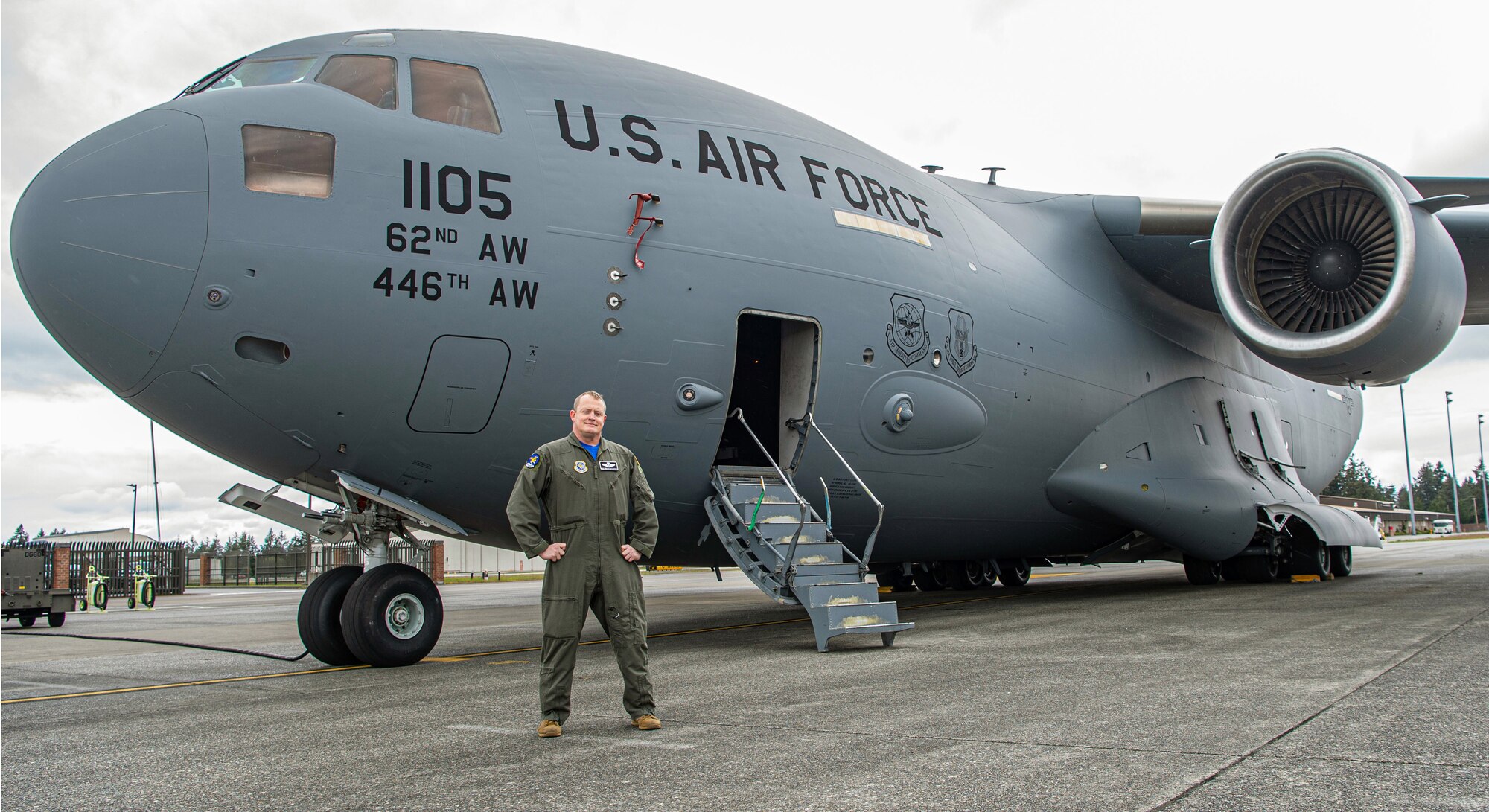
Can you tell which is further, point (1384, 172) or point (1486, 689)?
point (1384, 172)

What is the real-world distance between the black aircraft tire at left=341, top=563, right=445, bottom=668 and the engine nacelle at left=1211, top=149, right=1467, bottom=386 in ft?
26.0

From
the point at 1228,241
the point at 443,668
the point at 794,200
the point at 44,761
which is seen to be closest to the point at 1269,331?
the point at 1228,241

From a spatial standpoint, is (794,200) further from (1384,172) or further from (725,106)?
(1384,172)

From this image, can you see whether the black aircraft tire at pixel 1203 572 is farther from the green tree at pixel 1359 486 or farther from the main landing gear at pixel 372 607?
the green tree at pixel 1359 486

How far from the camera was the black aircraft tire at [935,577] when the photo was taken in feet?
51.4

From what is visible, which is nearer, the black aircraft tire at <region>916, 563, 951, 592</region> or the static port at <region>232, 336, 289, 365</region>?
the static port at <region>232, 336, 289, 365</region>

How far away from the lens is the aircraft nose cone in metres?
6.12

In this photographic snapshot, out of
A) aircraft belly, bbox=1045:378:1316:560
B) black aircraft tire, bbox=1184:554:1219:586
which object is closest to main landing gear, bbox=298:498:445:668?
aircraft belly, bbox=1045:378:1316:560

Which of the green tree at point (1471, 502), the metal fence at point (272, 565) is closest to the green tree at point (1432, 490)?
the green tree at point (1471, 502)

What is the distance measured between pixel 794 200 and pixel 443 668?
4.53m

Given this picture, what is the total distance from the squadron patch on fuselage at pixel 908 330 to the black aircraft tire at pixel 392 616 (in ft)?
14.1

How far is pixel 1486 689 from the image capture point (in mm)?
4652

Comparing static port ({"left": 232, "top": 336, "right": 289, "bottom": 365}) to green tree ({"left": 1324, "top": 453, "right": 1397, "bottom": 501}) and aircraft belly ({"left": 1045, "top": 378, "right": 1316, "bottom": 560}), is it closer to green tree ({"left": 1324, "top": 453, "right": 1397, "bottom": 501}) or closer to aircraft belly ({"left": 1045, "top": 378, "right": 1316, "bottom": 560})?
aircraft belly ({"left": 1045, "top": 378, "right": 1316, "bottom": 560})

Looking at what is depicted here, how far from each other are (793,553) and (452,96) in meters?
4.04
